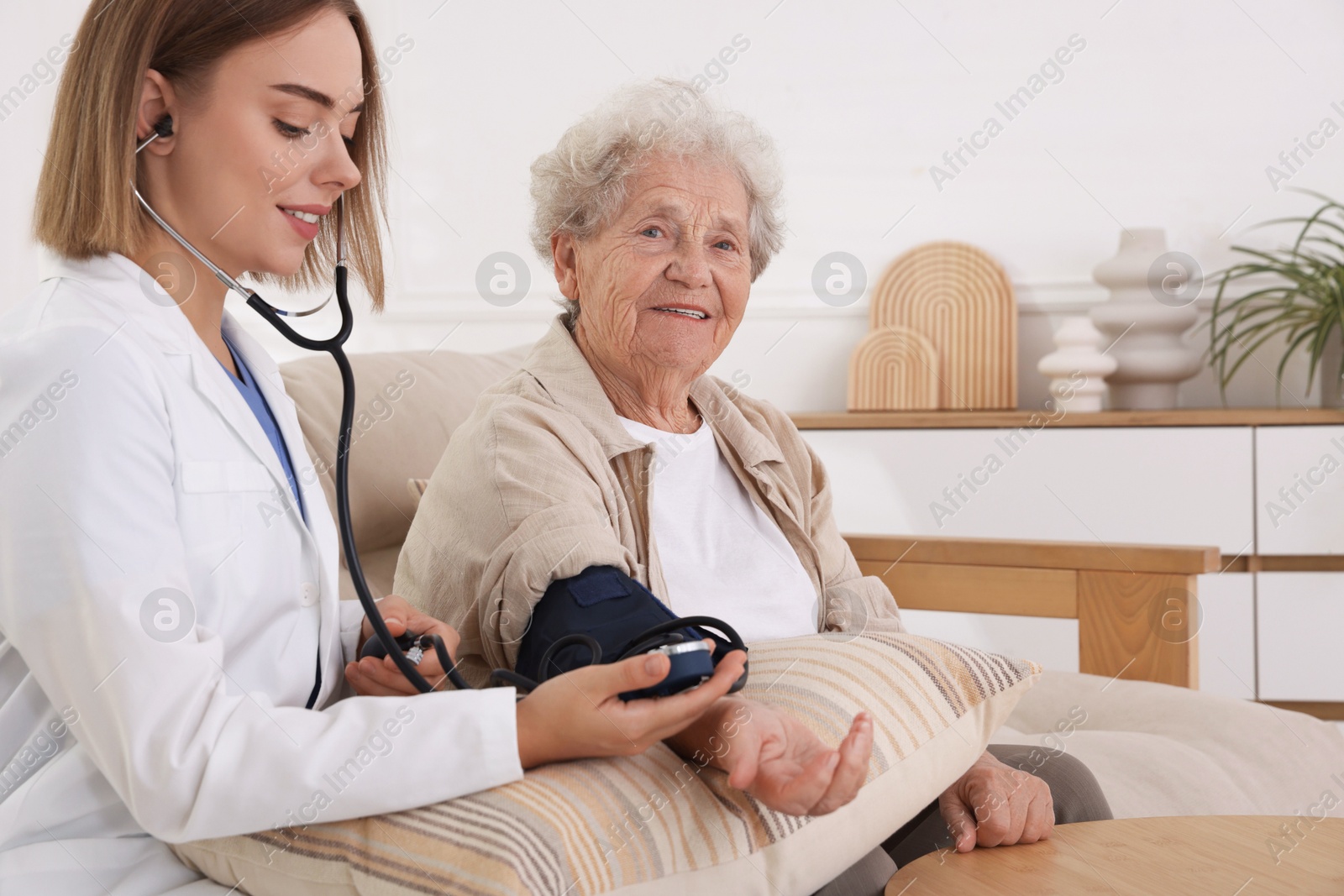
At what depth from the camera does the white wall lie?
9.30ft

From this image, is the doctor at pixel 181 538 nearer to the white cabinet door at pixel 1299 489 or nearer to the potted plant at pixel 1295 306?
the white cabinet door at pixel 1299 489

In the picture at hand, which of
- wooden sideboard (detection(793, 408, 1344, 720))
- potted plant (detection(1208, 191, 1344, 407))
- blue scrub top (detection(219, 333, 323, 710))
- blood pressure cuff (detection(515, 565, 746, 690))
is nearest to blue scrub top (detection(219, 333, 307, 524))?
blue scrub top (detection(219, 333, 323, 710))

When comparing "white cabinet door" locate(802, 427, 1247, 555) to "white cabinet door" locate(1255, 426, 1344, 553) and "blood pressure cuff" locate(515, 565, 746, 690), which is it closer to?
"white cabinet door" locate(1255, 426, 1344, 553)

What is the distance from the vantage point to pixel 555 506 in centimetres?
103

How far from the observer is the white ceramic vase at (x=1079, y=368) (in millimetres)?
2625

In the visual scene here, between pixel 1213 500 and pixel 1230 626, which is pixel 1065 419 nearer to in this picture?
pixel 1213 500

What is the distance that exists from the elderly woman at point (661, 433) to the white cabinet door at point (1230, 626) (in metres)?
1.42

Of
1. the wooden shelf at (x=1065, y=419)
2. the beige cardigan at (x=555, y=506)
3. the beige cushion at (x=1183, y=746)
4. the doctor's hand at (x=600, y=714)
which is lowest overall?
the beige cushion at (x=1183, y=746)

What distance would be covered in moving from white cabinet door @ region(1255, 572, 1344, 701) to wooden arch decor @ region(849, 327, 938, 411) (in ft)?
2.83

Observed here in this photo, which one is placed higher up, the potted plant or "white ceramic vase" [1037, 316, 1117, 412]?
the potted plant

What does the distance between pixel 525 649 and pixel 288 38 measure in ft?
1.76

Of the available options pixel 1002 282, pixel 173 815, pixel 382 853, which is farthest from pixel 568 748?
pixel 1002 282

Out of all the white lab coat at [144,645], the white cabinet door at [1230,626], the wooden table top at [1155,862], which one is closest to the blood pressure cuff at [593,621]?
the white lab coat at [144,645]

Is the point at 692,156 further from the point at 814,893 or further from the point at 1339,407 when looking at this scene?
the point at 1339,407
